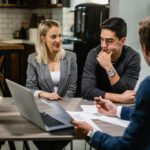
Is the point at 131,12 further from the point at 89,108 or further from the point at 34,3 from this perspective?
the point at 34,3

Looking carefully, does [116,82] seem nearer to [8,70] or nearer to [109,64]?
[109,64]

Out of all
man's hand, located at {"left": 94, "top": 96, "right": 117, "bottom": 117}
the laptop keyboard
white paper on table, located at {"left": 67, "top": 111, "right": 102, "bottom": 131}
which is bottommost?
white paper on table, located at {"left": 67, "top": 111, "right": 102, "bottom": 131}

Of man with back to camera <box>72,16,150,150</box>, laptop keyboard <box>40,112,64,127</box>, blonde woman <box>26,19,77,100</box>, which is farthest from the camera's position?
blonde woman <box>26,19,77,100</box>

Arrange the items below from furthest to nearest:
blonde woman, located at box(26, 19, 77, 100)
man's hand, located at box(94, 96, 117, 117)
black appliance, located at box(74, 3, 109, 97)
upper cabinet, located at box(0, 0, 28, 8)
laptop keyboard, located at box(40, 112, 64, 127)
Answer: upper cabinet, located at box(0, 0, 28, 8) < black appliance, located at box(74, 3, 109, 97) < blonde woman, located at box(26, 19, 77, 100) < man's hand, located at box(94, 96, 117, 117) < laptop keyboard, located at box(40, 112, 64, 127)

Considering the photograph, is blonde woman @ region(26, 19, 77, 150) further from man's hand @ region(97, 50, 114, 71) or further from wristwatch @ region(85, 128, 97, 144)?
wristwatch @ region(85, 128, 97, 144)

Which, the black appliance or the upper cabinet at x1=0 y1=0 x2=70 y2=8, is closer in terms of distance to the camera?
the black appliance

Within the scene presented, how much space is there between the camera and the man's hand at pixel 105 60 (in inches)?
88.4

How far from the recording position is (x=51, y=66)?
8.62 feet

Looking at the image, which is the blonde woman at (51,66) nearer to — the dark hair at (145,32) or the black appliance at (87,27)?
the dark hair at (145,32)

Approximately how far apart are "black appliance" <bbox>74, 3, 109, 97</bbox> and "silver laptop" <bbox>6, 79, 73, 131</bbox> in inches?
111

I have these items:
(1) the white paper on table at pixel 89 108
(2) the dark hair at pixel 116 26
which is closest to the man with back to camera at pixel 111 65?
(2) the dark hair at pixel 116 26

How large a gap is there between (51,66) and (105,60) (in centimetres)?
58

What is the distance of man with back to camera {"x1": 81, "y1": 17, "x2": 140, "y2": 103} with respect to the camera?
87.6 inches

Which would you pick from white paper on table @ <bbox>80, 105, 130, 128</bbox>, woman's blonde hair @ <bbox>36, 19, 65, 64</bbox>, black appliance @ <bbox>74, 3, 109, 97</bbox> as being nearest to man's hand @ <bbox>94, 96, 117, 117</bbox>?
white paper on table @ <bbox>80, 105, 130, 128</bbox>
